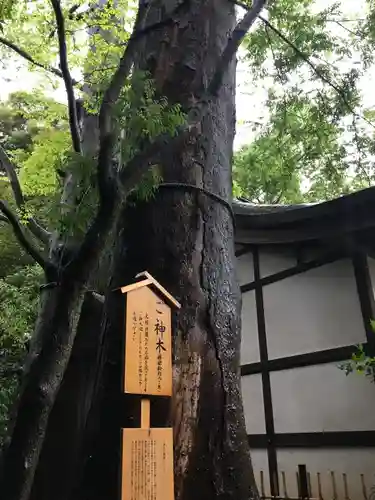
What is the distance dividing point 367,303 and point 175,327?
3.65 metres

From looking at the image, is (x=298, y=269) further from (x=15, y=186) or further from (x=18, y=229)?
(x=18, y=229)

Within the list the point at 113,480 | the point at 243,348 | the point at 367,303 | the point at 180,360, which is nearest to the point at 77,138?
the point at 180,360

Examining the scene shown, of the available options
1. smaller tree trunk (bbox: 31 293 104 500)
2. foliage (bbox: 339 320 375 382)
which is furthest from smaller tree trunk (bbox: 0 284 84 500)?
foliage (bbox: 339 320 375 382)

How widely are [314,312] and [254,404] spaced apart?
5.02 ft

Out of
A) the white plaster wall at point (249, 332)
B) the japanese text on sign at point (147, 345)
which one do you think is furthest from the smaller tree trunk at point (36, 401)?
the white plaster wall at point (249, 332)

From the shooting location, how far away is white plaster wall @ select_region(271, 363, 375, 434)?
519 cm

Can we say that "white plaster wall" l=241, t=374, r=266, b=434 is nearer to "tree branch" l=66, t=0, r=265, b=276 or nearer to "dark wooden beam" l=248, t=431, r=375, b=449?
"dark wooden beam" l=248, t=431, r=375, b=449

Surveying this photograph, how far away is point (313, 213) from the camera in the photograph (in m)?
5.45

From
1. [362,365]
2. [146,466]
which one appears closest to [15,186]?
[146,466]

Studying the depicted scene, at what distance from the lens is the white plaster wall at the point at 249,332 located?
644 centimetres

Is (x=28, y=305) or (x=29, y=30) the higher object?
(x=29, y=30)

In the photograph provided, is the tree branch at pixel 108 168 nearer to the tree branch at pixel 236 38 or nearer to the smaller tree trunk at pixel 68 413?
the tree branch at pixel 236 38

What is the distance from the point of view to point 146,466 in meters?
1.95

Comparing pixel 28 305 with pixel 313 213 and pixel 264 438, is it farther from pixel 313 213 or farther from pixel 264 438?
pixel 313 213
